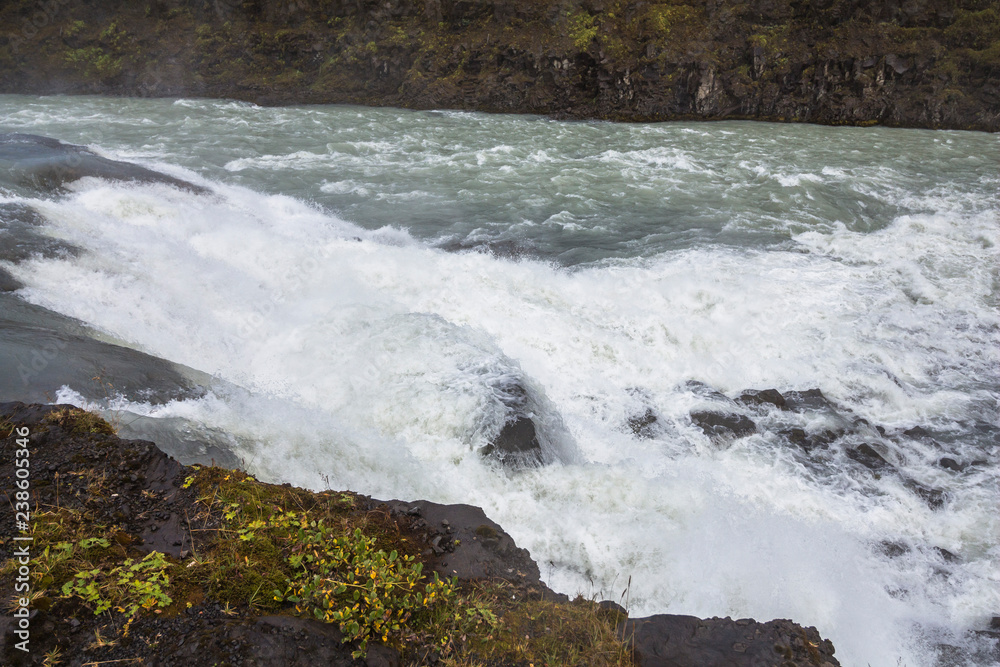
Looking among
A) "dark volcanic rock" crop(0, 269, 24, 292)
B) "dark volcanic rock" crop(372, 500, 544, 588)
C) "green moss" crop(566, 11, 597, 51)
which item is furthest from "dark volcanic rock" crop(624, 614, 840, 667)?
"green moss" crop(566, 11, 597, 51)

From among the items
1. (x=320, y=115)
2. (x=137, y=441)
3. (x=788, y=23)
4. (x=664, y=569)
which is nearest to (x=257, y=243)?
(x=137, y=441)

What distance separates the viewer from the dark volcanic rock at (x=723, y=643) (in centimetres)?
354

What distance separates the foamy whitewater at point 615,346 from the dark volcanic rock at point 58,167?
52 centimetres

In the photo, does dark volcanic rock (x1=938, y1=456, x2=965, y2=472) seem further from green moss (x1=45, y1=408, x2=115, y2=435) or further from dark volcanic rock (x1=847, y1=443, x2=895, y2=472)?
green moss (x1=45, y1=408, x2=115, y2=435)

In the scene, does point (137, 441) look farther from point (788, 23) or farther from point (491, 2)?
point (788, 23)

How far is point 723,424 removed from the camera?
22.4ft

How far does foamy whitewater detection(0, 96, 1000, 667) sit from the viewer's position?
525cm

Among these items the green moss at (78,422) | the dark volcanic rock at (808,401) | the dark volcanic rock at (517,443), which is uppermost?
the green moss at (78,422)

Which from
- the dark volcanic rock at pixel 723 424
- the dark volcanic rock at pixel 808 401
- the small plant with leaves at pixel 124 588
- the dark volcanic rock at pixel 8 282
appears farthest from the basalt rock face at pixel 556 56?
the small plant with leaves at pixel 124 588

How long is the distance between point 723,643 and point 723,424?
3524 millimetres

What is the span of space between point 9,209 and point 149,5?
2773 centimetres

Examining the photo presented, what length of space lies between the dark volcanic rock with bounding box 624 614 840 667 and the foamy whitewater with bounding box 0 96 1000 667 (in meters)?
0.99

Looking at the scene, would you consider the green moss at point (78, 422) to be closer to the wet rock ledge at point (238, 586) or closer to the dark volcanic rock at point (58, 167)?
the wet rock ledge at point (238, 586)

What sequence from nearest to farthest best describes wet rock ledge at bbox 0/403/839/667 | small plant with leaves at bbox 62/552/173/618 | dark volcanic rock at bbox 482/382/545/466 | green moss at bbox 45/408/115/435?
1. wet rock ledge at bbox 0/403/839/667
2. small plant with leaves at bbox 62/552/173/618
3. green moss at bbox 45/408/115/435
4. dark volcanic rock at bbox 482/382/545/466
